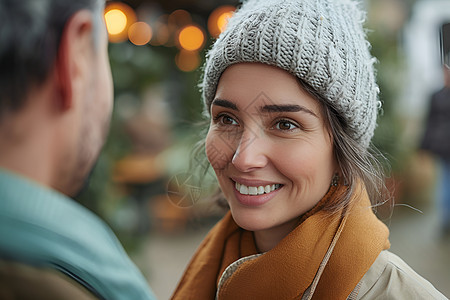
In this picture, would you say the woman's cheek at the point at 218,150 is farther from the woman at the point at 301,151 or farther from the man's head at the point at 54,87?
the man's head at the point at 54,87

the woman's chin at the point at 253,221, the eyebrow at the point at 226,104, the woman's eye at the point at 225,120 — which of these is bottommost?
the woman's chin at the point at 253,221

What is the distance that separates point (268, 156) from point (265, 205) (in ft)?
0.38

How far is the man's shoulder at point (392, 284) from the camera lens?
920 millimetres

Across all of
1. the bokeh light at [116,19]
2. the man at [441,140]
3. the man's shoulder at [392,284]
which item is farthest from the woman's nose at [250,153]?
the man at [441,140]

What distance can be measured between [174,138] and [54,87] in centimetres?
449

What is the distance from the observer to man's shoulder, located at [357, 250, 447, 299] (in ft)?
3.02

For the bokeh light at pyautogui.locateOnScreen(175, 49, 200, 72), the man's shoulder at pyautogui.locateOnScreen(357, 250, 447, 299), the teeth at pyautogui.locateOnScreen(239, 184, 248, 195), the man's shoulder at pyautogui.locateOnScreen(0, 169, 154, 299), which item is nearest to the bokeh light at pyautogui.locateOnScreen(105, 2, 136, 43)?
the bokeh light at pyautogui.locateOnScreen(175, 49, 200, 72)

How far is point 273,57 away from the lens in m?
0.94

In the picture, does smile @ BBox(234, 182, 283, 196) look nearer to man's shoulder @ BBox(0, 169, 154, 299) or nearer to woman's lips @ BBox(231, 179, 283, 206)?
woman's lips @ BBox(231, 179, 283, 206)

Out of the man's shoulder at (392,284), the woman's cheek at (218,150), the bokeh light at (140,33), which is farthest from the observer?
the bokeh light at (140,33)

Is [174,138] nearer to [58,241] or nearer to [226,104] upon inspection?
[226,104]

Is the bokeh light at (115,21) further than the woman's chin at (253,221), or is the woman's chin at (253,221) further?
the bokeh light at (115,21)

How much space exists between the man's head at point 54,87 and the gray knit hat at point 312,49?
402mm

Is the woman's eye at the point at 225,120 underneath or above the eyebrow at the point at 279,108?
above
